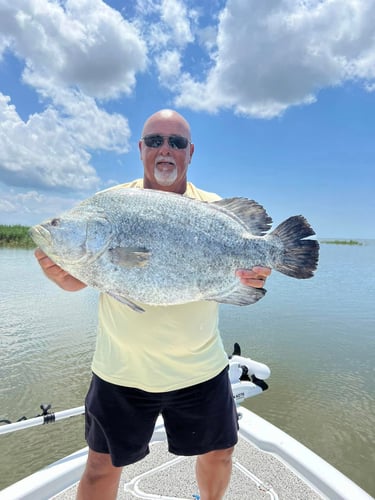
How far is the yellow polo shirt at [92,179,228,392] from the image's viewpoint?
2242 mm

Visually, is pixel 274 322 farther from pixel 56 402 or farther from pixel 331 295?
pixel 56 402

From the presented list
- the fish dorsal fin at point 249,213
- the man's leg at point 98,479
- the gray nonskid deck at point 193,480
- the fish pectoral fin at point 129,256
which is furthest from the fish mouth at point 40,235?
the gray nonskid deck at point 193,480

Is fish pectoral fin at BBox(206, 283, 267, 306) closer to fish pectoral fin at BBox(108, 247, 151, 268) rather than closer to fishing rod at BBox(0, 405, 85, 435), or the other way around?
fish pectoral fin at BBox(108, 247, 151, 268)

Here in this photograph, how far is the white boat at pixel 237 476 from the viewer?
3.04 meters

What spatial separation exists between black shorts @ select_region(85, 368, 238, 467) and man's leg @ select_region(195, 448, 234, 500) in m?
0.10

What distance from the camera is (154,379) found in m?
2.24

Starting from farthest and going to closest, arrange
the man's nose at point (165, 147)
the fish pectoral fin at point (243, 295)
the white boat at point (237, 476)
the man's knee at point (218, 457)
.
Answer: the white boat at point (237, 476) < the man's nose at point (165, 147) < the man's knee at point (218, 457) < the fish pectoral fin at point (243, 295)

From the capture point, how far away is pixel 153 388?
2.24m

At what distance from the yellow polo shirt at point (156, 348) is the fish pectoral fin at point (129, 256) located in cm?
43

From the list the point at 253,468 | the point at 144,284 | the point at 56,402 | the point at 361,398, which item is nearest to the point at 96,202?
the point at 144,284

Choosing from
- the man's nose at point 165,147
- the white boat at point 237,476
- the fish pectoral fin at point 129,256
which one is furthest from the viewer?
the white boat at point 237,476

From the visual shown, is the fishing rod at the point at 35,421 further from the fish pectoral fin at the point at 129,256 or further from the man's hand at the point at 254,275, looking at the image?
the man's hand at the point at 254,275

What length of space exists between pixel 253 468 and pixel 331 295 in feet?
45.9

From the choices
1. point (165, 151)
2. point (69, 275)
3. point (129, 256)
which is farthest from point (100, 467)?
point (165, 151)
